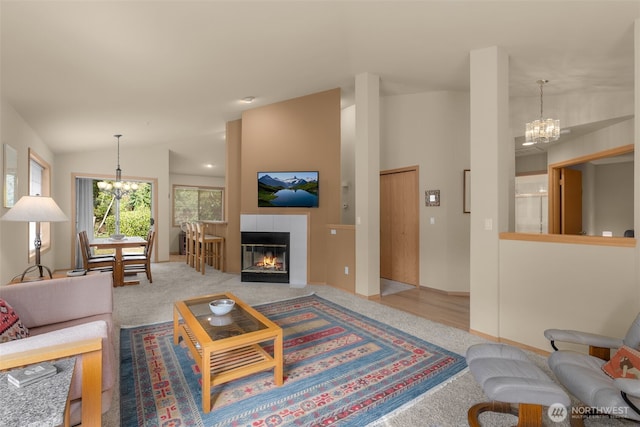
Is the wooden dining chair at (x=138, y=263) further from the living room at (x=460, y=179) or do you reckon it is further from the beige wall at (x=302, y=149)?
the beige wall at (x=302, y=149)

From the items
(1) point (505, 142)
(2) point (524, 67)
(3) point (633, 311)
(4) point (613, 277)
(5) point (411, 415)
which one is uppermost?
(2) point (524, 67)

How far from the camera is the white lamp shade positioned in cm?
271

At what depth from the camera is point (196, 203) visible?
988 cm

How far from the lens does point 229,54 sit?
3371 millimetres

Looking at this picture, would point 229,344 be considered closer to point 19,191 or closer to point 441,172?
point 19,191

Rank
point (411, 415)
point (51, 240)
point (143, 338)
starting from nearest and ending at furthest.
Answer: point (411, 415) → point (143, 338) → point (51, 240)

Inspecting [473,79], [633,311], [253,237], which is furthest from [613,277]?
[253,237]

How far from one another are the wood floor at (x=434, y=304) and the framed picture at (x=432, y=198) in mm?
1362

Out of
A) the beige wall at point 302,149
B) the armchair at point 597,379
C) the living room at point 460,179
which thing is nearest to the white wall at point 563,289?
the living room at point 460,179

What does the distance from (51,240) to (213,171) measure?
4.52 metres

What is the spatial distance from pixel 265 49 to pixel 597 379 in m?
3.77

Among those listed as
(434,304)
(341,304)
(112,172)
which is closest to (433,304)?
(434,304)

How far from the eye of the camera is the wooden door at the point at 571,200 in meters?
5.63

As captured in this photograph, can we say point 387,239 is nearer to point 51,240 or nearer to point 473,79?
point 473,79
